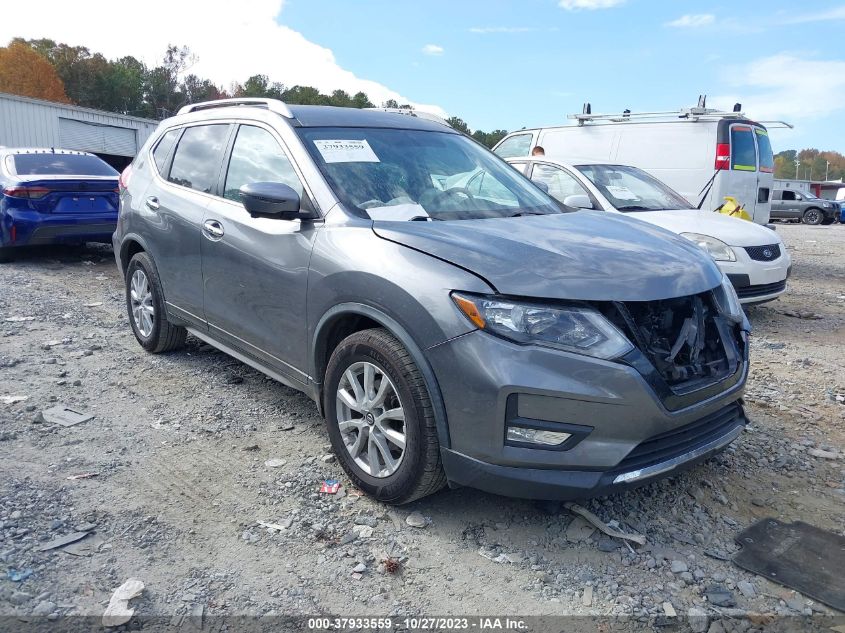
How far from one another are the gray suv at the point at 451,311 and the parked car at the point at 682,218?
2774mm

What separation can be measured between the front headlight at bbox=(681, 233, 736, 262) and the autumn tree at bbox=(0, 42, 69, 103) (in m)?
68.6

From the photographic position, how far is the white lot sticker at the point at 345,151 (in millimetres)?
3684

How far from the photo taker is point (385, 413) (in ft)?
10.1

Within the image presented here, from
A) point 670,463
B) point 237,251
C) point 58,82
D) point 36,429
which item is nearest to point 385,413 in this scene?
point 670,463

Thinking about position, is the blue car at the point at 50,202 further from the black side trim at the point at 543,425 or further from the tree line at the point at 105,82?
the tree line at the point at 105,82

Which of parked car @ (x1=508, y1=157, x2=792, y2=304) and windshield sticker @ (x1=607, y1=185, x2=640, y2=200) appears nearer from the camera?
parked car @ (x1=508, y1=157, x2=792, y2=304)

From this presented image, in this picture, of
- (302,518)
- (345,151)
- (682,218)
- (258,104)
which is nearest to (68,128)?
(682,218)

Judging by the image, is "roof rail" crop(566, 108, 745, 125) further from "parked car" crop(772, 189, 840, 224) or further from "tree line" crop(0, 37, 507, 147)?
"tree line" crop(0, 37, 507, 147)

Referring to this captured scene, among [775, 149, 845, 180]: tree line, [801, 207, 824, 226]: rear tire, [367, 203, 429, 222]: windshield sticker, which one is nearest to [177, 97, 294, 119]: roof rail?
[367, 203, 429, 222]: windshield sticker

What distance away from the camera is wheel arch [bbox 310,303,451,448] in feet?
9.31

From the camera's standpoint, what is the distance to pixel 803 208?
28.7 m

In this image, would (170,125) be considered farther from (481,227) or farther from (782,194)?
(782,194)

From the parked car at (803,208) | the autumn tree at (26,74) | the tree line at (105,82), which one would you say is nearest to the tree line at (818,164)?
the tree line at (105,82)

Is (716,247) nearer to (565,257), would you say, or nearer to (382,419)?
(565,257)
